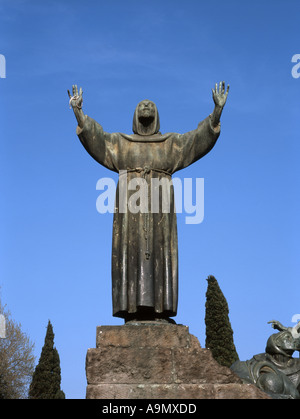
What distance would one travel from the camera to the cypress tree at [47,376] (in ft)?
101

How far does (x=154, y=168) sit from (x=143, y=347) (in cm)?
250

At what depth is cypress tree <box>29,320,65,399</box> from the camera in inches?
1214

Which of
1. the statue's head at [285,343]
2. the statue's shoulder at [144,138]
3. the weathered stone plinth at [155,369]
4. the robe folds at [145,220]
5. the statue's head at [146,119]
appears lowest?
the weathered stone plinth at [155,369]

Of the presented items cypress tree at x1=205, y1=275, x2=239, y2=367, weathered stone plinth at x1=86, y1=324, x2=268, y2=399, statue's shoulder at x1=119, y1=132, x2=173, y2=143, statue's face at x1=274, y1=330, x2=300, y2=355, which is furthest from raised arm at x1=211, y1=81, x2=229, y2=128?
cypress tree at x1=205, y1=275, x2=239, y2=367

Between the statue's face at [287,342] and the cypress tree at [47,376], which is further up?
the cypress tree at [47,376]

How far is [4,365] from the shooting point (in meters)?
31.9

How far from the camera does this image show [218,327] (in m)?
25.3

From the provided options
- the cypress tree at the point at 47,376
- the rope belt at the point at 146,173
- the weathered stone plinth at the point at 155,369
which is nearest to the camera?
the weathered stone plinth at the point at 155,369

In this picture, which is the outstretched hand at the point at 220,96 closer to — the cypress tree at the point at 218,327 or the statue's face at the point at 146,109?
the statue's face at the point at 146,109

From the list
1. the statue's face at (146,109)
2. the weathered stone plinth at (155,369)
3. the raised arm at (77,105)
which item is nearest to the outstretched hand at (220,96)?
the statue's face at (146,109)

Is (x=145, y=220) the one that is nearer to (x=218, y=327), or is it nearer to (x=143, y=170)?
(x=143, y=170)

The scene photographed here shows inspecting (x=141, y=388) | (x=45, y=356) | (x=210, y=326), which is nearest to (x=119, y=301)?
(x=141, y=388)

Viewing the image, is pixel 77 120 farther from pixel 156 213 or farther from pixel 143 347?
pixel 143 347

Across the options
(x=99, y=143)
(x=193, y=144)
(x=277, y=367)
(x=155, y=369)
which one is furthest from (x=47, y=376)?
(x=155, y=369)
